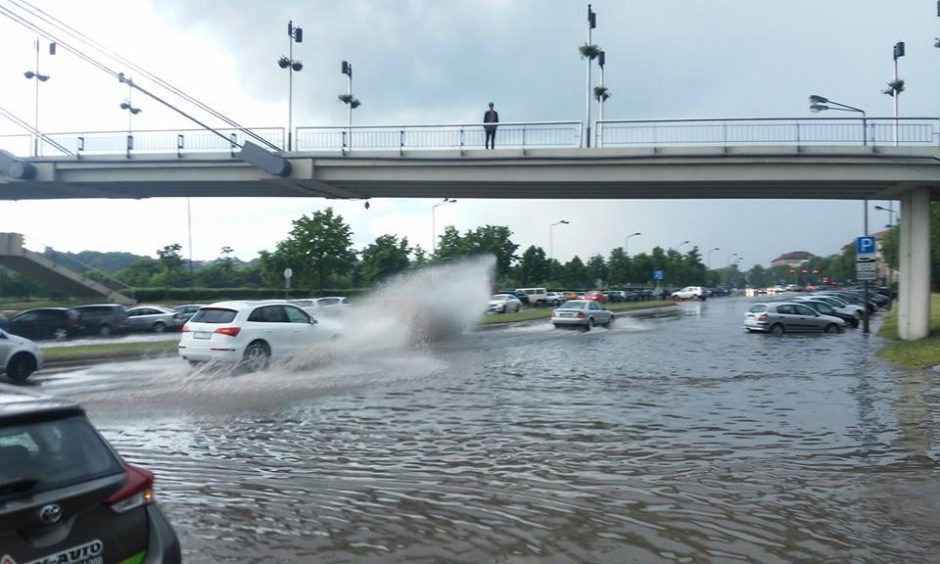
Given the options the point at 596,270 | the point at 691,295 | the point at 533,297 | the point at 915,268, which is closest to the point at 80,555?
the point at 915,268

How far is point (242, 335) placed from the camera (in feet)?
55.2

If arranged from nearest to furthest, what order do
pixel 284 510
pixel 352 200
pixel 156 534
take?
1. pixel 156 534
2. pixel 284 510
3. pixel 352 200

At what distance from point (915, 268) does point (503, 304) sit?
95.0 ft

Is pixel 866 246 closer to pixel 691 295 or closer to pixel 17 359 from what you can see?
pixel 17 359

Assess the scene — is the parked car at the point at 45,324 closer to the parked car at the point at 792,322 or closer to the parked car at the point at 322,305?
the parked car at the point at 322,305

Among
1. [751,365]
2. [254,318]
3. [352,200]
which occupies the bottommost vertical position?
[751,365]

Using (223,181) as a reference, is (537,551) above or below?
below

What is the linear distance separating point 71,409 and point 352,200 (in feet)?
99.2

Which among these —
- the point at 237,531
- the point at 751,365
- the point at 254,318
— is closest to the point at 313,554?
the point at 237,531

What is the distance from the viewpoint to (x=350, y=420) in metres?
11.2

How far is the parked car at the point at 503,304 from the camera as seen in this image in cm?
5148

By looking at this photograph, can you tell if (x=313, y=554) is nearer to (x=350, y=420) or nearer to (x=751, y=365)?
(x=350, y=420)

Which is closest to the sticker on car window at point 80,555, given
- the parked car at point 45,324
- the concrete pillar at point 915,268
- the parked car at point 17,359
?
the parked car at point 17,359

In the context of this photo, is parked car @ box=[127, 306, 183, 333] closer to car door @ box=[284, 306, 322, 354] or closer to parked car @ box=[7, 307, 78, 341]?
parked car @ box=[7, 307, 78, 341]
